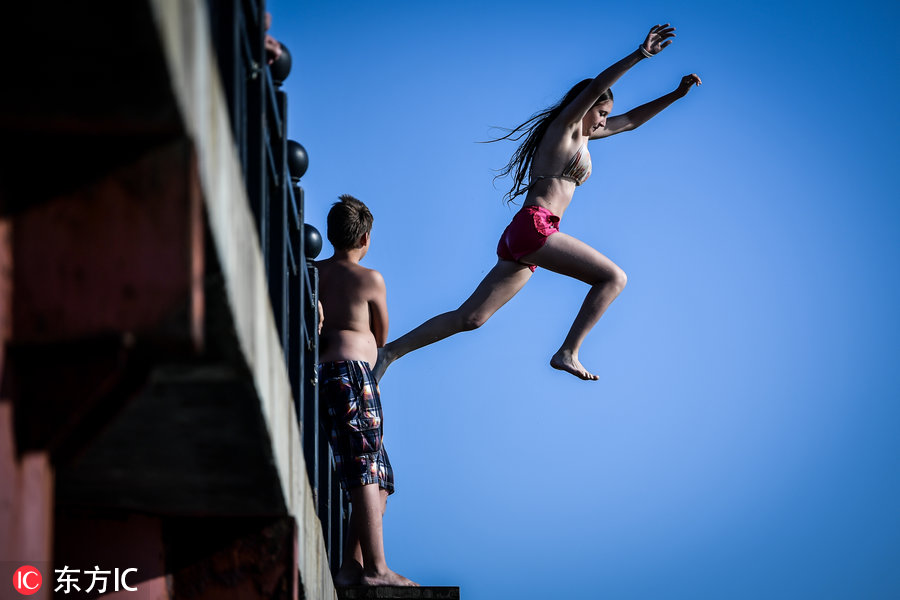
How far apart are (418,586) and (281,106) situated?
244 cm

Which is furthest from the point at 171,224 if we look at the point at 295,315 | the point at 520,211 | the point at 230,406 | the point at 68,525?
the point at 520,211

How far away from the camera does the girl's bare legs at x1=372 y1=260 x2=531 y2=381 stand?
25.5 ft

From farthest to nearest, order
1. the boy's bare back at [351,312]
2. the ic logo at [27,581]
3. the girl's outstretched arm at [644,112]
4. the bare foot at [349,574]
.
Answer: the girl's outstretched arm at [644,112], the boy's bare back at [351,312], the bare foot at [349,574], the ic logo at [27,581]

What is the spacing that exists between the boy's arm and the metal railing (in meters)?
0.29

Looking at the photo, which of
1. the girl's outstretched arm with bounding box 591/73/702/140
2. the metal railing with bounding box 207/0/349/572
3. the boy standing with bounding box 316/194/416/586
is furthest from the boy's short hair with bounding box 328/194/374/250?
the girl's outstretched arm with bounding box 591/73/702/140

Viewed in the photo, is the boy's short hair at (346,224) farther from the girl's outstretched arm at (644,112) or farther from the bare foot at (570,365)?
the girl's outstretched arm at (644,112)

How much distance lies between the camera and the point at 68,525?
373cm

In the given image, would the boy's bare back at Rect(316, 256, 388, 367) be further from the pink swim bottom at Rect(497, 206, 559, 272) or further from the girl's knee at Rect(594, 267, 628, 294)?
the girl's knee at Rect(594, 267, 628, 294)

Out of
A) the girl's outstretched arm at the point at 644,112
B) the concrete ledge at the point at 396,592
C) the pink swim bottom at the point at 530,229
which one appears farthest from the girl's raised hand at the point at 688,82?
the concrete ledge at the point at 396,592

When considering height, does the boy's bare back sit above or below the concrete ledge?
above

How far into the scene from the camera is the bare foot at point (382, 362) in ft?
25.1

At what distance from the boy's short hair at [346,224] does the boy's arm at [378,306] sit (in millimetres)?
248

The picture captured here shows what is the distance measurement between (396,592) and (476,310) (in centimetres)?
243

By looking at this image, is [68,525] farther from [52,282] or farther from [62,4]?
[62,4]
